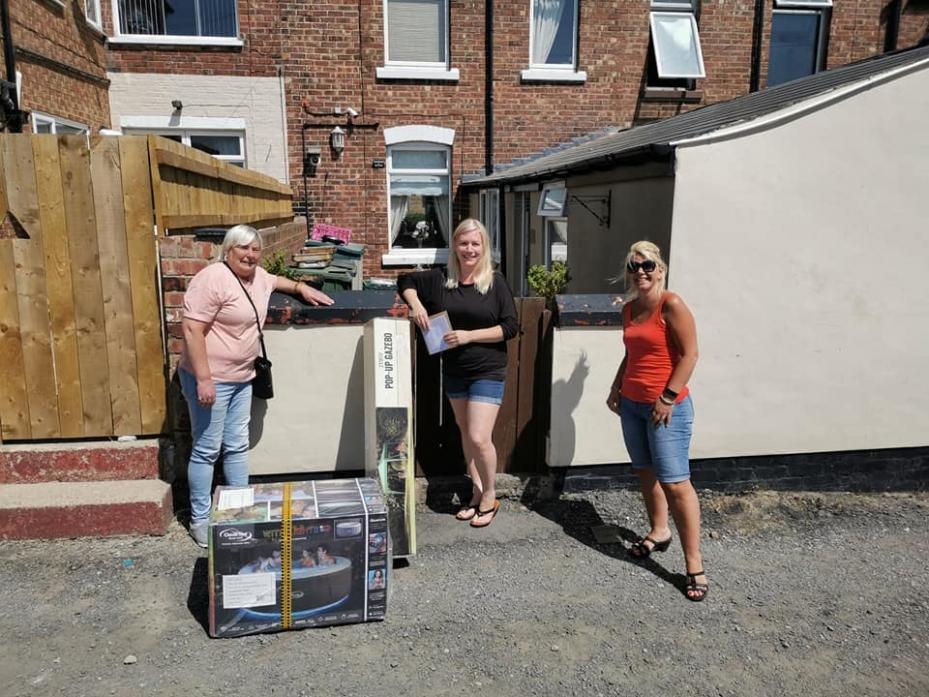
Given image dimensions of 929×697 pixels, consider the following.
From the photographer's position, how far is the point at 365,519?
11.2 feet

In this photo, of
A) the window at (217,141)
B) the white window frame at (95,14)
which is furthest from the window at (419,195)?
the white window frame at (95,14)

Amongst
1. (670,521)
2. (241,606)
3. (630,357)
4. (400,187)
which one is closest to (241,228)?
(241,606)

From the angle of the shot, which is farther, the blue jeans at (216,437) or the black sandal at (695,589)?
the blue jeans at (216,437)

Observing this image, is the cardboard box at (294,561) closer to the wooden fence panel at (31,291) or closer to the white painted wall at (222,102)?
the wooden fence panel at (31,291)

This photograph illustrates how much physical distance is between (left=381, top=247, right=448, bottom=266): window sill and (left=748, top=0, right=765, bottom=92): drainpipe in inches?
262

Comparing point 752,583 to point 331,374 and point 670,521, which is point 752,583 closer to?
point 670,521

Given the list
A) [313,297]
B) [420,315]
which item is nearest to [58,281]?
[313,297]

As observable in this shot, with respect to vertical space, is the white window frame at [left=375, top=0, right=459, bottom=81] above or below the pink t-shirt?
above

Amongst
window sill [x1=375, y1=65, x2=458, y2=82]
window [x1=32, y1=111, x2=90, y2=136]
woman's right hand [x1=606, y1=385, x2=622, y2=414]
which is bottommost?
woman's right hand [x1=606, y1=385, x2=622, y2=414]

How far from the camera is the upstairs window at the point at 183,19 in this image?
40.6 feet

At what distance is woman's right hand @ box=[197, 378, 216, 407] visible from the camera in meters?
3.81

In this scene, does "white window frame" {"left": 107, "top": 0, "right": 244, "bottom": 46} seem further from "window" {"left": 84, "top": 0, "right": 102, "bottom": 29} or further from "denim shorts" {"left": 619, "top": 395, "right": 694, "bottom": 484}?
"denim shorts" {"left": 619, "top": 395, "right": 694, "bottom": 484}

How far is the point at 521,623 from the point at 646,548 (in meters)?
1.03

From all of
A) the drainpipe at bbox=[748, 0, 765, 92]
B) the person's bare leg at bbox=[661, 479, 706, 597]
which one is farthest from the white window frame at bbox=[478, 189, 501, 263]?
the person's bare leg at bbox=[661, 479, 706, 597]
